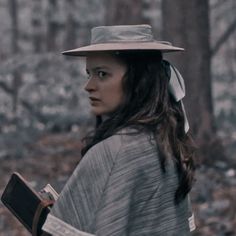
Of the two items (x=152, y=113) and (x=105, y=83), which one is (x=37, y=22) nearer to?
(x=105, y=83)

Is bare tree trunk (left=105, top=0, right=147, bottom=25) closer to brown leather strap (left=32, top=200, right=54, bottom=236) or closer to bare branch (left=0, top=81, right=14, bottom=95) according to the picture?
bare branch (left=0, top=81, right=14, bottom=95)

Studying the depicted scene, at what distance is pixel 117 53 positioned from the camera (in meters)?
4.16

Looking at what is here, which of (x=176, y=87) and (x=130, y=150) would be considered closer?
(x=130, y=150)

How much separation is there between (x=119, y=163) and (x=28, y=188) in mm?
565

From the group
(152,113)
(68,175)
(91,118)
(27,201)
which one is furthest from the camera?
(91,118)

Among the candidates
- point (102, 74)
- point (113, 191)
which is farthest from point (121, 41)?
point (113, 191)

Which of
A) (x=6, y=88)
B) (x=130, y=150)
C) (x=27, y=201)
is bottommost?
(x=6, y=88)

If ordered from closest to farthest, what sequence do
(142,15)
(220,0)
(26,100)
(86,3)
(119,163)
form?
(119,163)
(142,15)
(26,100)
(220,0)
(86,3)

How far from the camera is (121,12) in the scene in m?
15.6

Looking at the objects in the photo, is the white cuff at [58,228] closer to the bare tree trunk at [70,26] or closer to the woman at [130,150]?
the woman at [130,150]

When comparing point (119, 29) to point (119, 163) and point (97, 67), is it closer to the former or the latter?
point (97, 67)

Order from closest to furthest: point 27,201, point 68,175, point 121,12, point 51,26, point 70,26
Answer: point 27,201 → point 68,175 → point 121,12 → point 51,26 → point 70,26

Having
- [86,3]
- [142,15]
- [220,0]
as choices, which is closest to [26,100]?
[220,0]

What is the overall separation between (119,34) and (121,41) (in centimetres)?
5
